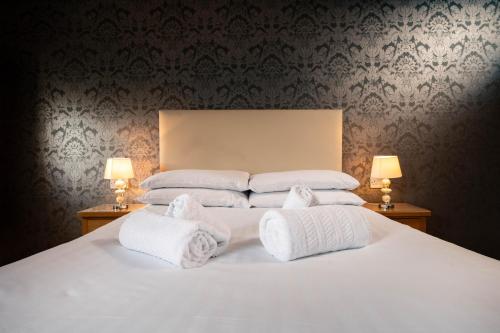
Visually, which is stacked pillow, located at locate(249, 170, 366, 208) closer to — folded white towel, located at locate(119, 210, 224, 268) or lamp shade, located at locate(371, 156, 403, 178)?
lamp shade, located at locate(371, 156, 403, 178)

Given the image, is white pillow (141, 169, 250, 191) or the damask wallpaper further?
the damask wallpaper

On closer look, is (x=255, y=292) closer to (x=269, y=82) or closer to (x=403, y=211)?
(x=403, y=211)

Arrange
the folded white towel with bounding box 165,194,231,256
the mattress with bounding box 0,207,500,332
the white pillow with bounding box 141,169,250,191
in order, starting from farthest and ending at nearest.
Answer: the white pillow with bounding box 141,169,250,191, the folded white towel with bounding box 165,194,231,256, the mattress with bounding box 0,207,500,332

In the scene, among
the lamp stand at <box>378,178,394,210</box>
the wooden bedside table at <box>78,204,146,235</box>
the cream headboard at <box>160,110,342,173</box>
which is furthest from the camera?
the cream headboard at <box>160,110,342,173</box>

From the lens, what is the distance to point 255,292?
2.86 ft

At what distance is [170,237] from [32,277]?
1.35 ft

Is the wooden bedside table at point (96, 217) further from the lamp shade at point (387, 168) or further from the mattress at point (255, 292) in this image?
the lamp shade at point (387, 168)

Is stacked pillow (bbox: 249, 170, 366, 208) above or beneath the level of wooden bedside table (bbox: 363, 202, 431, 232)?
above

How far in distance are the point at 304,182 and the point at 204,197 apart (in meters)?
0.68

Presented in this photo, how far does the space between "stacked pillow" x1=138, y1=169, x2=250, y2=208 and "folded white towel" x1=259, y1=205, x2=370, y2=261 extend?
0.94m

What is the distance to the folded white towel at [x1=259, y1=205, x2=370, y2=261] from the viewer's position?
44.9 inches

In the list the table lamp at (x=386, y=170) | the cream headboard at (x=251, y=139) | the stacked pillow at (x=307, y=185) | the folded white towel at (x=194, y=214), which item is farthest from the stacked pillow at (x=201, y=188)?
the table lamp at (x=386, y=170)

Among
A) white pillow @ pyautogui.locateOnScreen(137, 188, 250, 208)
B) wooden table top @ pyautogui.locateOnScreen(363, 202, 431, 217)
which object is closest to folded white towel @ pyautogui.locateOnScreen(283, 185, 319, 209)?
white pillow @ pyautogui.locateOnScreen(137, 188, 250, 208)

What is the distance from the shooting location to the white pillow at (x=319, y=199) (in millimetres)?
2168
